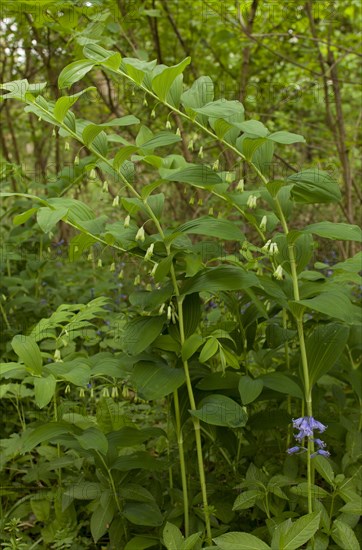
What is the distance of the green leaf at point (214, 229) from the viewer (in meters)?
1.65

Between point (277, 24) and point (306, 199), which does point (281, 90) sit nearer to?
point (277, 24)

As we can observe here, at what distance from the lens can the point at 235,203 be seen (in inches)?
74.2

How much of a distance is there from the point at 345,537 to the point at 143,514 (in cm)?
58

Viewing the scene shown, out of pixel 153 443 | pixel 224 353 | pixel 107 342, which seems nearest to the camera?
pixel 224 353

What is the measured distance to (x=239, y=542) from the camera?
146cm

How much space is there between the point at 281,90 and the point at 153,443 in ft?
13.5

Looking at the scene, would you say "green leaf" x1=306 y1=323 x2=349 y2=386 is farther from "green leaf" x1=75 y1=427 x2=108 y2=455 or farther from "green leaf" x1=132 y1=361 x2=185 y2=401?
"green leaf" x1=75 y1=427 x2=108 y2=455

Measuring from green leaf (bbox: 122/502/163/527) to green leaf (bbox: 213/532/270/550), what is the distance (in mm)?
406

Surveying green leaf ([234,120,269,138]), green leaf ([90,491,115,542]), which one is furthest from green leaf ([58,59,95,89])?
green leaf ([90,491,115,542])

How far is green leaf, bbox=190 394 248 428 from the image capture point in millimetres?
1650

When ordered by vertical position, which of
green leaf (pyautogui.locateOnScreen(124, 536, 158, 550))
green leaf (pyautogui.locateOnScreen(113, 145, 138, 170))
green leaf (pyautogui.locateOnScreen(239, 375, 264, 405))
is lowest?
green leaf (pyautogui.locateOnScreen(124, 536, 158, 550))

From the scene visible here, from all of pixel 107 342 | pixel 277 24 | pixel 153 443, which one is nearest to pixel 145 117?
pixel 277 24

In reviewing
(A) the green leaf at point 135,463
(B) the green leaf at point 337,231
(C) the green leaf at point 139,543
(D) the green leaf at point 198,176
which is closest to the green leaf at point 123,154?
(D) the green leaf at point 198,176

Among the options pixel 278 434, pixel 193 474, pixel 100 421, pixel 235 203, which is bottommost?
pixel 193 474
